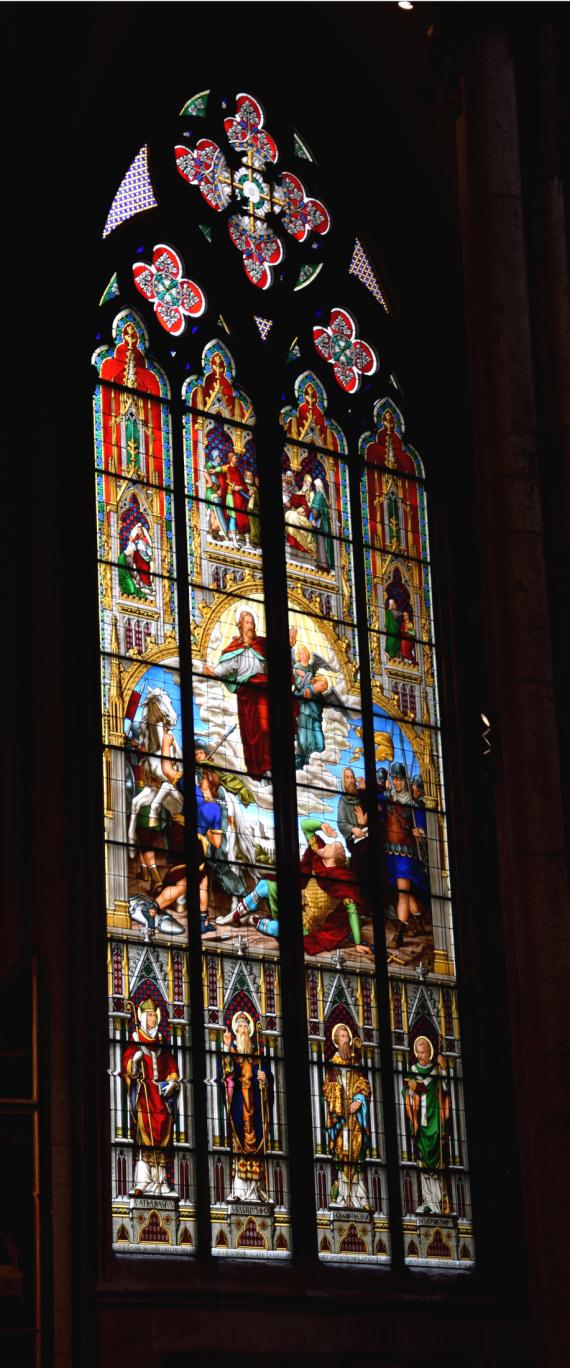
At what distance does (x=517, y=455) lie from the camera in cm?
1028

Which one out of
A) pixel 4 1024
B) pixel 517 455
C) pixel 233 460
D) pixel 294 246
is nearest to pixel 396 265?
pixel 294 246

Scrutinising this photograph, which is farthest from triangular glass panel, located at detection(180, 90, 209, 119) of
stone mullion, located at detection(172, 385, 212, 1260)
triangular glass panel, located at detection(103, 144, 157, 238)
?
stone mullion, located at detection(172, 385, 212, 1260)

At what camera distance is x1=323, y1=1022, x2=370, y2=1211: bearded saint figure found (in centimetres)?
1236

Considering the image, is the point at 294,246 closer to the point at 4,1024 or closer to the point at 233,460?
the point at 233,460

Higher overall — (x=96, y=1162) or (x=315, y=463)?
(x=315, y=463)

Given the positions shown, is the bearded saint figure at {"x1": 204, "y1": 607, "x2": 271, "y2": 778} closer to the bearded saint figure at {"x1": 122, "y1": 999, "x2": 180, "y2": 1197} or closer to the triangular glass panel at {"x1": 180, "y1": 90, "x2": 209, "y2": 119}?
the bearded saint figure at {"x1": 122, "y1": 999, "x2": 180, "y2": 1197}

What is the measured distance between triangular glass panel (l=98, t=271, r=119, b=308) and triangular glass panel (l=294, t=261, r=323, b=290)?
1450 mm

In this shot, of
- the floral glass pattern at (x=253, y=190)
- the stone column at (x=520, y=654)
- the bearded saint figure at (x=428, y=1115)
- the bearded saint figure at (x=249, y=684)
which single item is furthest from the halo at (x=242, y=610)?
the stone column at (x=520, y=654)

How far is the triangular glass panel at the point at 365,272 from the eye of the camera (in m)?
14.7

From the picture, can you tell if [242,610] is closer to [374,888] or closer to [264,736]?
[264,736]

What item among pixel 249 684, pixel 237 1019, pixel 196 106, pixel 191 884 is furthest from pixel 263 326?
pixel 237 1019

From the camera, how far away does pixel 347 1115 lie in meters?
12.5

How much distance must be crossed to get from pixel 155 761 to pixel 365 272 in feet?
13.0

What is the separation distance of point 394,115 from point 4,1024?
24.7ft
